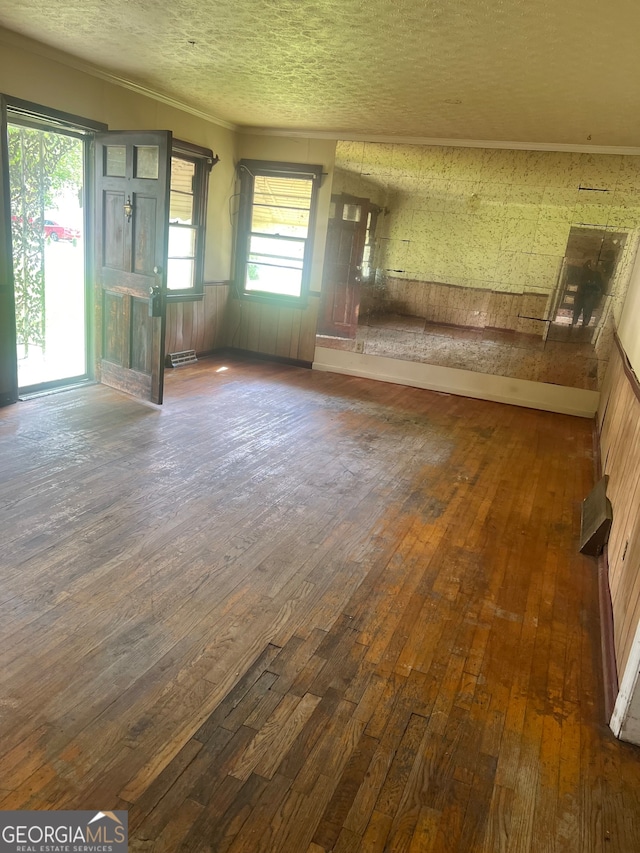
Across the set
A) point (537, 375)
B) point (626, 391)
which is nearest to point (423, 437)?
point (626, 391)

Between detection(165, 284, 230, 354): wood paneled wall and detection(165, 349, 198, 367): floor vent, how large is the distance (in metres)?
0.05

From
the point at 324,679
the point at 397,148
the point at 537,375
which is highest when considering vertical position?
the point at 397,148

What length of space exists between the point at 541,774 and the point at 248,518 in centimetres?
191

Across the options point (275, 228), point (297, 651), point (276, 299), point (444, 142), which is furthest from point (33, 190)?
point (297, 651)

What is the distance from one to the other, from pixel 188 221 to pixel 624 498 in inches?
214

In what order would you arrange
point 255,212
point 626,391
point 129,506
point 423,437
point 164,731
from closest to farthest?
point 164,731
point 129,506
point 626,391
point 423,437
point 255,212

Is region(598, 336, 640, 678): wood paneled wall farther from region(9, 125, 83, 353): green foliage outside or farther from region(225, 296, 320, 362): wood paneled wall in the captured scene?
region(9, 125, 83, 353): green foliage outside

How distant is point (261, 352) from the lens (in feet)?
24.9

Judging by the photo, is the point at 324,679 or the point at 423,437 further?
the point at 423,437

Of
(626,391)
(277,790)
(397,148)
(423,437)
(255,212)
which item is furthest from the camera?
(255,212)

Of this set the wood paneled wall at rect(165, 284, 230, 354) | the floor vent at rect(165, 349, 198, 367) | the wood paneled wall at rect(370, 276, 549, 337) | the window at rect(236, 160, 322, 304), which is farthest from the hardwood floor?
the window at rect(236, 160, 322, 304)

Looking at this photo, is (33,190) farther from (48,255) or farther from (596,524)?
(596,524)

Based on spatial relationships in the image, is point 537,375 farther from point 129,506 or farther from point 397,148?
point 129,506

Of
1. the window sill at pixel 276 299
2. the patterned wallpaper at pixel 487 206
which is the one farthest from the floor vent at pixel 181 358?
the patterned wallpaper at pixel 487 206
